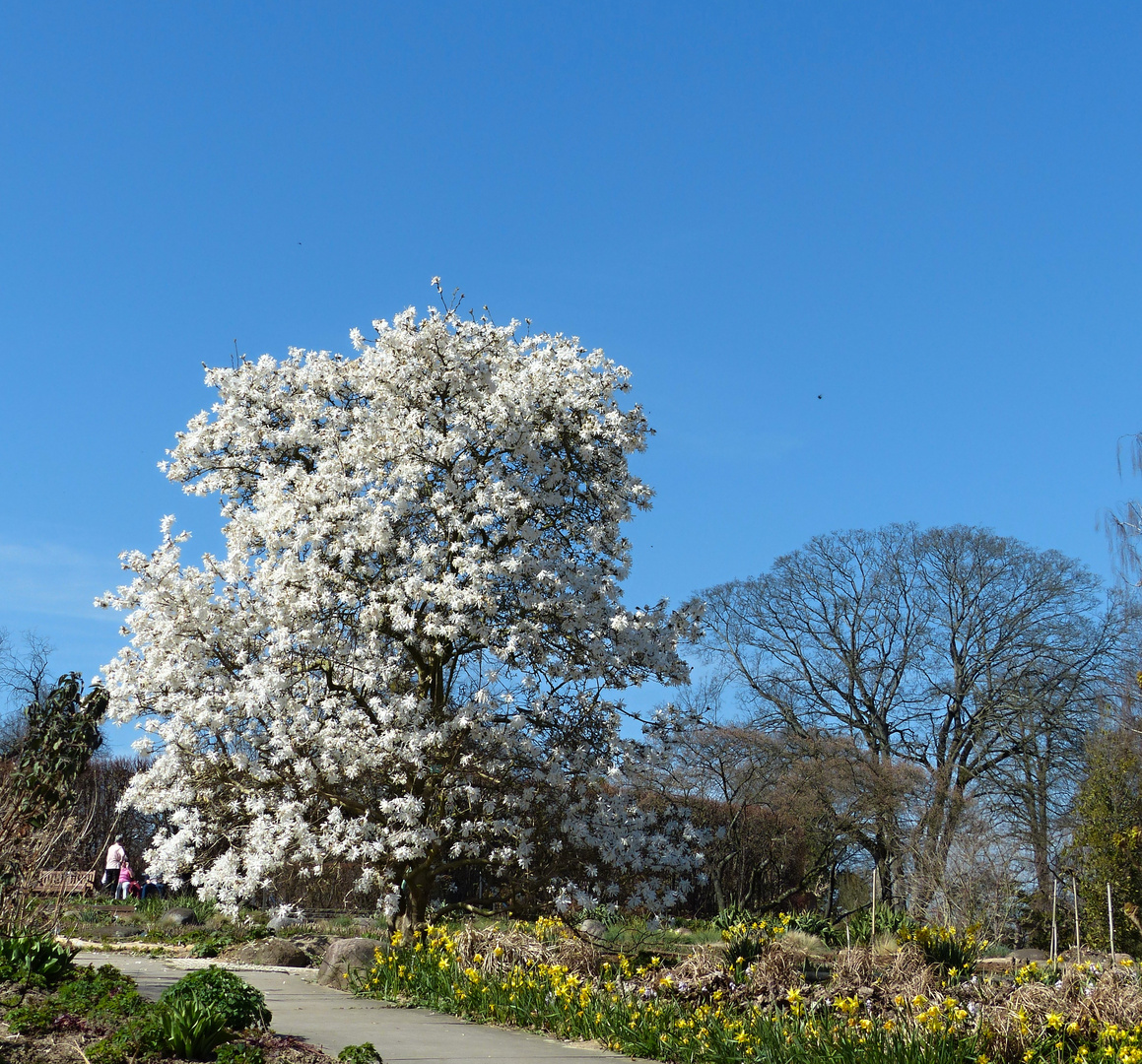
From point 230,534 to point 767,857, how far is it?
1561 centimetres

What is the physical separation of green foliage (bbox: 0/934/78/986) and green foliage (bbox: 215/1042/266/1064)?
90.3 inches

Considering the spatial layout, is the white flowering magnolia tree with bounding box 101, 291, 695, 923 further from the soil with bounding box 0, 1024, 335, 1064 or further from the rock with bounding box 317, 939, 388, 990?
the soil with bounding box 0, 1024, 335, 1064

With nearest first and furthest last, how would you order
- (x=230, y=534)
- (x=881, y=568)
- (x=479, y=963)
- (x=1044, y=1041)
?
(x=1044, y=1041) → (x=479, y=963) → (x=230, y=534) → (x=881, y=568)

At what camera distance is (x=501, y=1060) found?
6676 mm

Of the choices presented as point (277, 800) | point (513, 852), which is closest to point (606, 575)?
point (513, 852)

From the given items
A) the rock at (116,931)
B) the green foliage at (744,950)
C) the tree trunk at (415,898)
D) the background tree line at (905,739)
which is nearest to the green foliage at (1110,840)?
the background tree line at (905,739)

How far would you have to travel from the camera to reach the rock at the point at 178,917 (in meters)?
15.5

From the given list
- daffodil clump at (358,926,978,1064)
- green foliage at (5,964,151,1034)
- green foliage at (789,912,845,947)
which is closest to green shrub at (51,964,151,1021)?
green foliage at (5,964,151,1034)

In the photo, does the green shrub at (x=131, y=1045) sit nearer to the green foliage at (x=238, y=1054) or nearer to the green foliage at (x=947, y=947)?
the green foliage at (x=238, y=1054)

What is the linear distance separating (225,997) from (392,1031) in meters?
1.53

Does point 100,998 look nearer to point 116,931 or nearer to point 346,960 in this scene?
point 346,960

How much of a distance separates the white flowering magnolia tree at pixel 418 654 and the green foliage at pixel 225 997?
139 inches

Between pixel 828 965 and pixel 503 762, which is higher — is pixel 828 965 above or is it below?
below

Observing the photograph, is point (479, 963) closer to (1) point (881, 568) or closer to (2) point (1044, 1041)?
(2) point (1044, 1041)
